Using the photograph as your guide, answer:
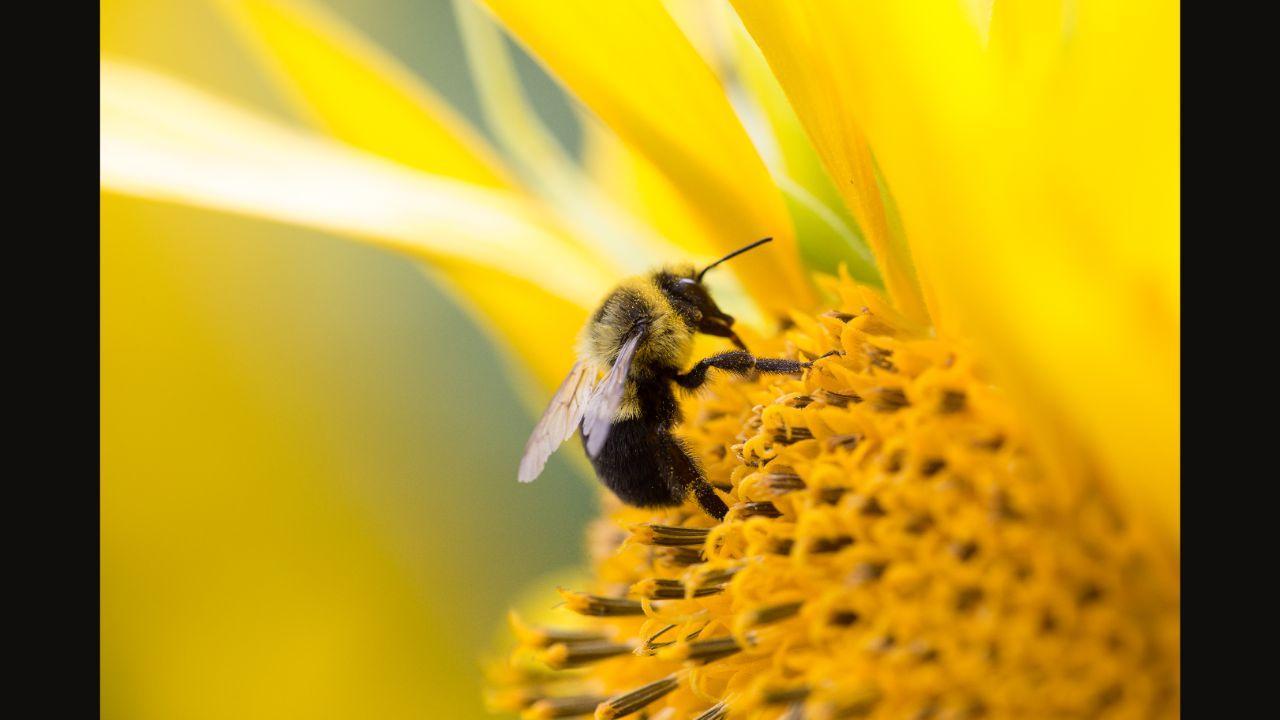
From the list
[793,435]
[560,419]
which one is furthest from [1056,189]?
[560,419]

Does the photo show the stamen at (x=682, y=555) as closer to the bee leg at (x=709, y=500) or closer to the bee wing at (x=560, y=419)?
the bee leg at (x=709, y=500)

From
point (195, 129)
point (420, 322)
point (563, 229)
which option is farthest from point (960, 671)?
point (420, 322)

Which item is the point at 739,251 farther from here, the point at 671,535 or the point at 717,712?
the point at 717,712

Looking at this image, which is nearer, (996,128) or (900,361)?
(996,128)

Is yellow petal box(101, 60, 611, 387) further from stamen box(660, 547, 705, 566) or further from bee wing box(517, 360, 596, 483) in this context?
stamen box(660, 547, 705, 566)

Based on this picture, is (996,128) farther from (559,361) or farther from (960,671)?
(559,361)

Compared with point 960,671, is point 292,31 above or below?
above
